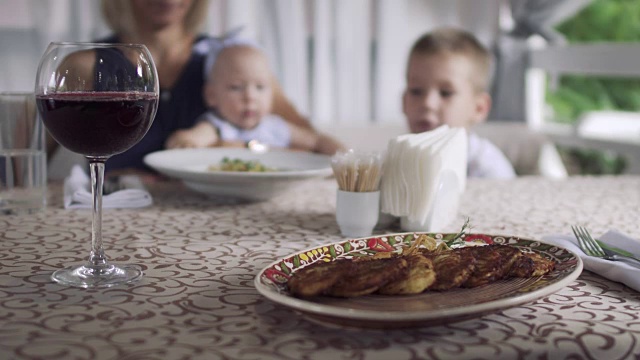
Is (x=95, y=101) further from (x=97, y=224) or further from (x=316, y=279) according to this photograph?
(x=316, y=279)

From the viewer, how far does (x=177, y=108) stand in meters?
2.88

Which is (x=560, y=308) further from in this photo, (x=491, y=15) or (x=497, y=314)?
(x=491, y=15)

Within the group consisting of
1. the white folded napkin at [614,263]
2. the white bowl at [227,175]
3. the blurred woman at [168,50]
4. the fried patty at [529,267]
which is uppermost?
the blurred woman at [168,50]

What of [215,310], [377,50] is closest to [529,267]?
[215,310]

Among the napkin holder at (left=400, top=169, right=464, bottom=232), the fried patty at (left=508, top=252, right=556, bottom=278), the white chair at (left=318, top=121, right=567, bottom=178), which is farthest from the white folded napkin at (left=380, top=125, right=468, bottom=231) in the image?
the white chair at (left=318, top=121, right=567, bottom=178)

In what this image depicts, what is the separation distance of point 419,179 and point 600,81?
16.0 ft

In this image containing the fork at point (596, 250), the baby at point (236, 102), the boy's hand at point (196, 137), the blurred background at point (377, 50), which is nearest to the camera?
the fork at point (596, 250)

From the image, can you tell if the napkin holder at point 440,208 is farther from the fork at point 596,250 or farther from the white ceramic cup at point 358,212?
the fork at point 596,250

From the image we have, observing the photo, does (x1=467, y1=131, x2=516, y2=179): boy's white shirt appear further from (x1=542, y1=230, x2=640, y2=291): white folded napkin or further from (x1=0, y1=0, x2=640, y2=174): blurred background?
(x1=542, y1=230, x2=640, y2=291): white folded napkin

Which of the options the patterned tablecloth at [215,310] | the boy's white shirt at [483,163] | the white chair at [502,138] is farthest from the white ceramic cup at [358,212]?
the white chair at [502,138]

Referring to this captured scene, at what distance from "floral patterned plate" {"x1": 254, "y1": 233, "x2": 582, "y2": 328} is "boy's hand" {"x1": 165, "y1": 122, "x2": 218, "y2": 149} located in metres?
1.76

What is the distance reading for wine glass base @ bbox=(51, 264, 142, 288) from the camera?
0.72 m

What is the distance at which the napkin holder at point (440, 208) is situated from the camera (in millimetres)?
1024

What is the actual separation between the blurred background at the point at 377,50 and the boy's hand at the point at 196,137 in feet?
2.37
